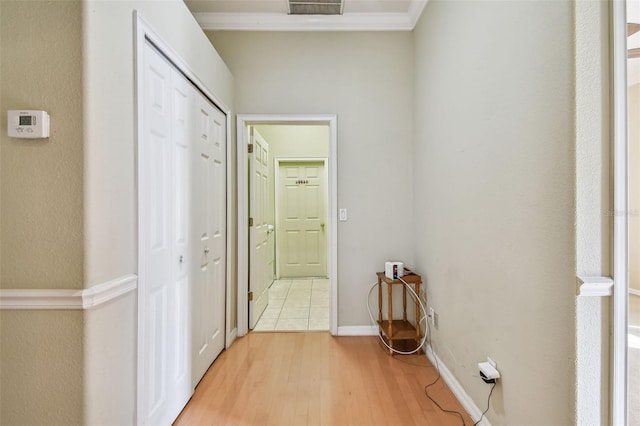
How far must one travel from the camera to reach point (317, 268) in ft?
16.8

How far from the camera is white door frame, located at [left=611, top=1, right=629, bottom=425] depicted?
Result: 928 millimetres

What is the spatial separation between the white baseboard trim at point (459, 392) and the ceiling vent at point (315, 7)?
2.93 m

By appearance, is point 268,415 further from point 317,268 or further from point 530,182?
point 317,268

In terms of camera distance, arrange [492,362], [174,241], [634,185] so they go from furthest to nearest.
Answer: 1. [174,241]
2. [492,362]
3. [634,185]

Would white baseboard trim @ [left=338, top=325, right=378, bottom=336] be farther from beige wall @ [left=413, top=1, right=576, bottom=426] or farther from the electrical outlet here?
the electrical outlet

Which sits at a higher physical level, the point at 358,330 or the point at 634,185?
the point at 634,185

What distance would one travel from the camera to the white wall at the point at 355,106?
2625 mm

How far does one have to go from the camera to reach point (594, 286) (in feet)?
3.01

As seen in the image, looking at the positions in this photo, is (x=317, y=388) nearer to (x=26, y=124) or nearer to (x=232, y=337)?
(x=232, y=337)

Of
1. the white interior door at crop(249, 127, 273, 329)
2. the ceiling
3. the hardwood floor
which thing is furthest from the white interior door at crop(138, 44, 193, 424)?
the ceiling

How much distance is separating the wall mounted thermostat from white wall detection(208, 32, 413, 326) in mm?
1799

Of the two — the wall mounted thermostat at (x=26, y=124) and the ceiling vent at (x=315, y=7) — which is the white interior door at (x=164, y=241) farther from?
the ceiling vent at (x=315, y=7)

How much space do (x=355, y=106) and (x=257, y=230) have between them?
5.04 feet

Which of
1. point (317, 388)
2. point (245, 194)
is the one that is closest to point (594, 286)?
point (317, 388)
